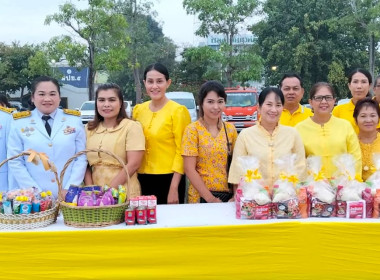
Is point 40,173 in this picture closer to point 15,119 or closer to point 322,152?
point 15,119

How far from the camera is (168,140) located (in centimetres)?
326

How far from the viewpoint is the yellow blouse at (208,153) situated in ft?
9.82

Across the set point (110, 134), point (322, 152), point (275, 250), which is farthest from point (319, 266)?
point (110, 134)

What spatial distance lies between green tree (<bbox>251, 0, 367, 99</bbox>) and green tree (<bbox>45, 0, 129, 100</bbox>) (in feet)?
37.1

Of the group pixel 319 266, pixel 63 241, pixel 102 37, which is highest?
pixel 102 37

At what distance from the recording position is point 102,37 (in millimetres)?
17109

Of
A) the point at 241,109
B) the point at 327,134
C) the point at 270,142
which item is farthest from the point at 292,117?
the point at 241,109

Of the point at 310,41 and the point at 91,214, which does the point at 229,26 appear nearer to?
the point at 310,41

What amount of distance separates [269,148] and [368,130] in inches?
37.4

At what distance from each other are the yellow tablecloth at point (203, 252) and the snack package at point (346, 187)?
0.43 ft

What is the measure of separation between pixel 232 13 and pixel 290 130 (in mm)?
18021

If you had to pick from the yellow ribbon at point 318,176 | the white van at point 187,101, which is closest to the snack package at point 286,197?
the yellow ribbon at point 318,176

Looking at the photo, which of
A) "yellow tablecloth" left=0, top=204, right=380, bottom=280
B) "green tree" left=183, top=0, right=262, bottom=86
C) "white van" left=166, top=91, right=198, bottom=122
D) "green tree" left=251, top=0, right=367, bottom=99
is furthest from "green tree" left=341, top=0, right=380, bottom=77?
"yellow tablecloth" left=0, top=204, right=380, bottom=280

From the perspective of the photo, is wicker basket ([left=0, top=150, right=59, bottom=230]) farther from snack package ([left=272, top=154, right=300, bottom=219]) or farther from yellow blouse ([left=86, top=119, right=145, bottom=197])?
snack package ([left=272, top=154, right=300, bottom=219])
